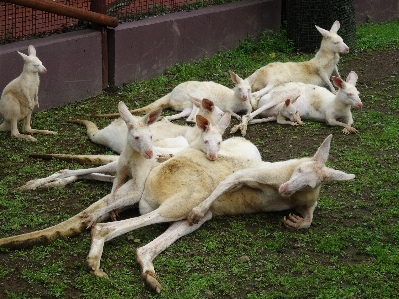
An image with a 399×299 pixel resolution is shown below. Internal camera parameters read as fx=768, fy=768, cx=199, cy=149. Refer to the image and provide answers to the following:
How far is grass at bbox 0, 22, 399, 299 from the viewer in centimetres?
500

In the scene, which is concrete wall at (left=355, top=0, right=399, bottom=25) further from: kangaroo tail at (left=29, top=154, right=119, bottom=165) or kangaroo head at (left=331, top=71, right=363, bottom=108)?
kangaroo tail at (left=29, top=154, right=119, bottom=165)

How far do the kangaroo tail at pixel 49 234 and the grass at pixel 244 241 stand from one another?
0.05 meters

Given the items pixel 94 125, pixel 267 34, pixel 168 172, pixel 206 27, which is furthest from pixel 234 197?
pixel 267 34

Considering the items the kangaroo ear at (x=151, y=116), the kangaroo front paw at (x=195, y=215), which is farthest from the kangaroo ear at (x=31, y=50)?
the kangaroo front paw at (x=195, y=215)

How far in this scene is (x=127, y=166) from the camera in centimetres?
595

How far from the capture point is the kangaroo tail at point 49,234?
5336 mm

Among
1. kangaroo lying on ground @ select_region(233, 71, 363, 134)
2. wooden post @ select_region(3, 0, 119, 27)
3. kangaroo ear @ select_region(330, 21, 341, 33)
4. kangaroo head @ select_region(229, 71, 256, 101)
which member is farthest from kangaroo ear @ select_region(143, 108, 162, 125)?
kangaroo ear @ select_region(330, 21, 341, 33)

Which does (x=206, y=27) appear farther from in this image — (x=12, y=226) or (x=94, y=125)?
(x=12, y=226)

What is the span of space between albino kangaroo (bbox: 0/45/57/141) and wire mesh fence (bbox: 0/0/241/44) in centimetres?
90

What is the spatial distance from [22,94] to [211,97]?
2.14 m

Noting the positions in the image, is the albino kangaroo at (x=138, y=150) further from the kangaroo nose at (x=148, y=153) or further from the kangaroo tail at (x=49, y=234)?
the kangaroo tail at (x=49, y=234)

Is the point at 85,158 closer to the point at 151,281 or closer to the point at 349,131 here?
the point at 151,281

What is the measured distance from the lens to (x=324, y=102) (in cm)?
846

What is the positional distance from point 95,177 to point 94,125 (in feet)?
4.68
